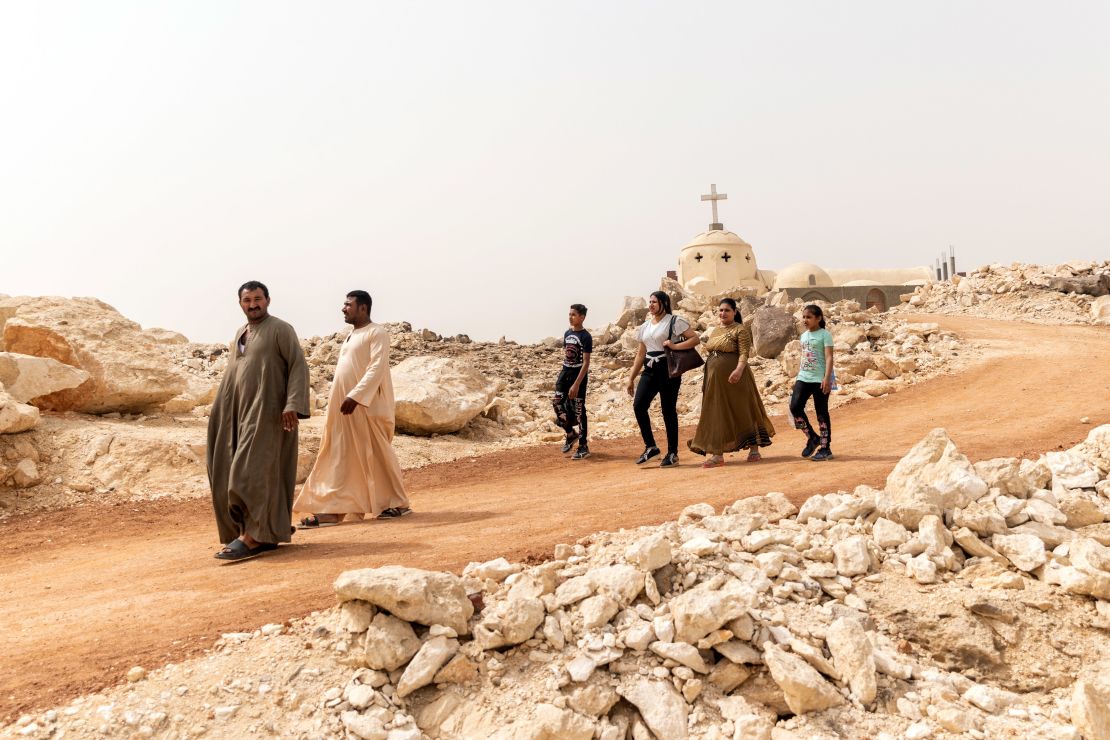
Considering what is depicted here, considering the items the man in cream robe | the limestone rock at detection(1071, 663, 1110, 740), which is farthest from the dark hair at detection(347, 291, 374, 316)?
the limestone rock at detection(1071, 663, 1110, 740)

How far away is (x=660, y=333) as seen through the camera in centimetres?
814

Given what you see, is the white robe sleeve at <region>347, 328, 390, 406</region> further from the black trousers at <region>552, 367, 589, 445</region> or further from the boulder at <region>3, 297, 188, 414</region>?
the boulder at <region>3, 297, 188, 414</region>

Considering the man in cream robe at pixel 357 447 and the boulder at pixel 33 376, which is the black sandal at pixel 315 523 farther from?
the boulder at pixel 33 376

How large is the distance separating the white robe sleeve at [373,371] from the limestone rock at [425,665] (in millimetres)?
2962

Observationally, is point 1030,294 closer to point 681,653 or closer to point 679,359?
point 679,359

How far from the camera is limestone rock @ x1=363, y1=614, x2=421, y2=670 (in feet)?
12.4

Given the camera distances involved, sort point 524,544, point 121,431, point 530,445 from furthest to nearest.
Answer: point 530,445 < point 121,431 < point 524,544

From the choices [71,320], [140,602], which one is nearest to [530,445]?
[71,320]

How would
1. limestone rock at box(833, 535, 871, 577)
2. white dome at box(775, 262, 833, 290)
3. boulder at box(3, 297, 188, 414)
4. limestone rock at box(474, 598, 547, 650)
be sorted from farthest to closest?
1. white dome at box(775, 262, 833, 290)
2. boulder at box(3, 297, 188, 414)
3. limestone rock at box(833, 535, 871, 577)
4. limestone rock at box(474, 598, 547, 650)

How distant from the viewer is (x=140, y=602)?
15.5ft

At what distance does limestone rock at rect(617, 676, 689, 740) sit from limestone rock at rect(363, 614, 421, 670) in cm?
95

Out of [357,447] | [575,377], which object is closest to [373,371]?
[357,447]

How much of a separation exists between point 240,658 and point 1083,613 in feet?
14.3

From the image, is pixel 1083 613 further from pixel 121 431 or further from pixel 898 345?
pixel 898 345
